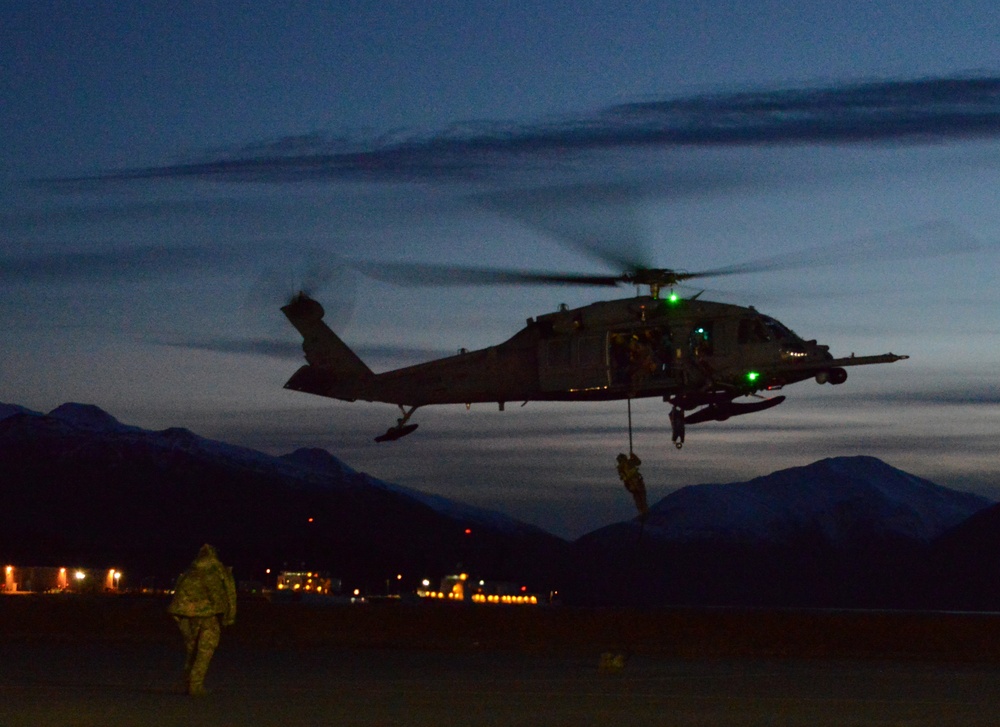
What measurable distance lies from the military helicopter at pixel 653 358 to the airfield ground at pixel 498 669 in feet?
19.5

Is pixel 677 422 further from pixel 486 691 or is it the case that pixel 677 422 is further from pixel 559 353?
pixel 486 691

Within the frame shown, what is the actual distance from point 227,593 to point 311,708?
242 cm

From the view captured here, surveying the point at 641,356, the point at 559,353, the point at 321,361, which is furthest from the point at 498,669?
the point at 321,361

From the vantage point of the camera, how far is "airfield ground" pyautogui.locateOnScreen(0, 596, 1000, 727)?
18.3 metres

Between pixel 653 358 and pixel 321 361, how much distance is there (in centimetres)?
1358

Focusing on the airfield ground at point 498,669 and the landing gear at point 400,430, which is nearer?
the airfield ground at point 498,669

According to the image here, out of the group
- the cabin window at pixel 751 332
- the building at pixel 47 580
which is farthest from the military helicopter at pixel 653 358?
the building at pixel 47 580

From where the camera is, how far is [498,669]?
27.0 meters

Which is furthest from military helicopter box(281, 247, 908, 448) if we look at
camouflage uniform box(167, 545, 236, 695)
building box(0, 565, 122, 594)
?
building box(0, 565, 122, 594)

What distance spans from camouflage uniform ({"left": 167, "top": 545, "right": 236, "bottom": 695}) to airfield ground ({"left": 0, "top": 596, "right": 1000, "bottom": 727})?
547 millimetres

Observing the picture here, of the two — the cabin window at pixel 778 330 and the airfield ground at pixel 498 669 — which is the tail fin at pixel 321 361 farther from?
the cabin window at pixel 778 330

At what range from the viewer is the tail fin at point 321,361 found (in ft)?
144

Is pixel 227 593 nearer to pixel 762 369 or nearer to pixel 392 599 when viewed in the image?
pixel 762 369

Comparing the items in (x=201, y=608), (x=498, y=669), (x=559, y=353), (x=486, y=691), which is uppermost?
(x=559, y=353)
